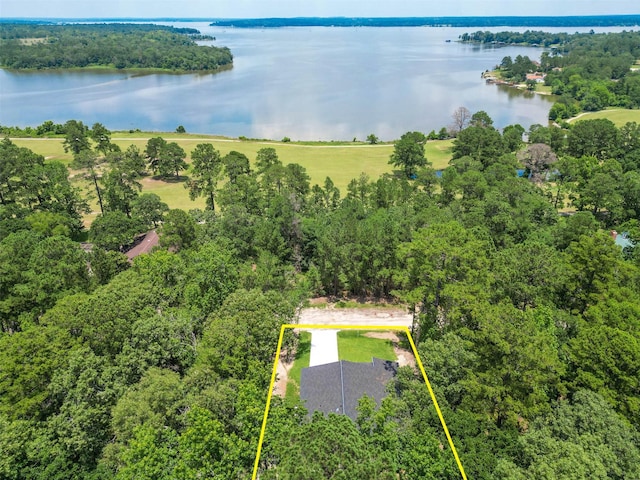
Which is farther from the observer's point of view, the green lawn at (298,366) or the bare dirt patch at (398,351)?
the bare dirt patch at (398,351)

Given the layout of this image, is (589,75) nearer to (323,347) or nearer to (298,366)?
(323,347)

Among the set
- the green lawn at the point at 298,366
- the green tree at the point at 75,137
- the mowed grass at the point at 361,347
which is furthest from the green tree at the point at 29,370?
the green tree at the point at 75,137

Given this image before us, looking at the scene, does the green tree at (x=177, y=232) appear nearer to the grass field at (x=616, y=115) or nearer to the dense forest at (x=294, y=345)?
the dense forest at (x=294, y=345)

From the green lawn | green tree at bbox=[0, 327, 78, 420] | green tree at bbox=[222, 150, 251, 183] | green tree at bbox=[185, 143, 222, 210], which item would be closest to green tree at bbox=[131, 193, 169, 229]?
green tree at bbox=[185, 143, 222, 210]

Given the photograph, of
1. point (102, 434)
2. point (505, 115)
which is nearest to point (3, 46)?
point (505, 115)

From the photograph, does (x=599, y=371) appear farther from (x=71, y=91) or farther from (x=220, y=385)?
(x=71, y=91)

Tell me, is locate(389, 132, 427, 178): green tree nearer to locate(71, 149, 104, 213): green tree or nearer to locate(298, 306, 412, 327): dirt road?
locate(298, 306, 412, 327): dirt road
